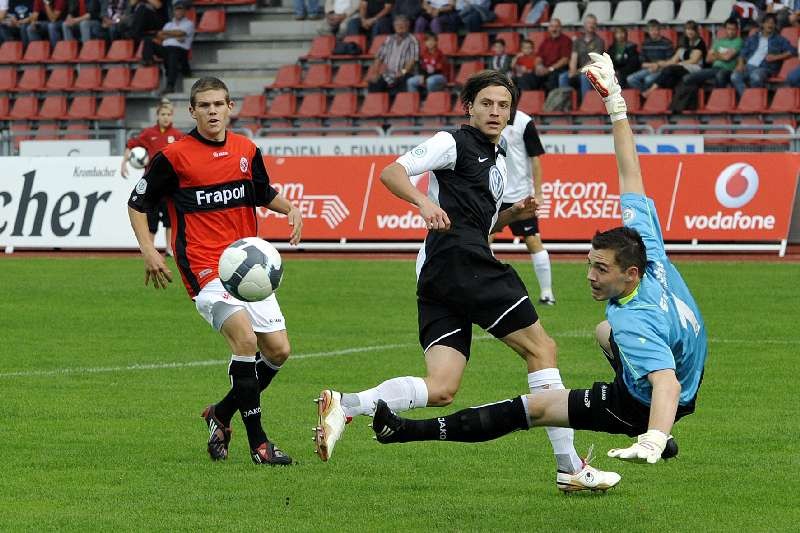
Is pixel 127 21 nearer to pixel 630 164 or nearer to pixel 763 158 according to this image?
pixel 763 158

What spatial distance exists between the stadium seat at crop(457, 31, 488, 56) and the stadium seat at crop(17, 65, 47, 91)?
1008 centimetres

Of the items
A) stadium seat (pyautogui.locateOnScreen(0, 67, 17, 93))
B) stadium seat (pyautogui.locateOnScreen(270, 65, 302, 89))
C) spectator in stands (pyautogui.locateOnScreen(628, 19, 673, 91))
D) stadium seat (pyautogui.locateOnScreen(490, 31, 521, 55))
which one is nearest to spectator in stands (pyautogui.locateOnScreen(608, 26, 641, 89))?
spectator in stands (pyautogui.locateOnScreen(628, 19, 673, 91))

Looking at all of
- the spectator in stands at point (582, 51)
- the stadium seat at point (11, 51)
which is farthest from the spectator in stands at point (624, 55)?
the stadium seat at point (11, 51)

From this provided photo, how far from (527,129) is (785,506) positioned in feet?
28.8

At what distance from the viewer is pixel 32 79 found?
33.4 m

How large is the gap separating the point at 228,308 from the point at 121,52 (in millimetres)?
25744

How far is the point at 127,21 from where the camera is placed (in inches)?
1299

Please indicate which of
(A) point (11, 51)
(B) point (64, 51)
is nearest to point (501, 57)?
(B) point (64, 51)

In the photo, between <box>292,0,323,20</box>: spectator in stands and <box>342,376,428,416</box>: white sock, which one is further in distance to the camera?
<box>292,0,323,20</box>: spectator in stands

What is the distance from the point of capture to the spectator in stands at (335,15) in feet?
103

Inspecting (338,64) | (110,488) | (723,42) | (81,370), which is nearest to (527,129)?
(81,370)

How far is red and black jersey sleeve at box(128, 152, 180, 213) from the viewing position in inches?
338

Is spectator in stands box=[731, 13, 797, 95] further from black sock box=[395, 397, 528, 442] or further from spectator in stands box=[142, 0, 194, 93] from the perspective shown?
black sock box=[395, 397, 528, 442]

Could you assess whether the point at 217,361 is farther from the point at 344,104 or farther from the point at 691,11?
the point at 691,11
